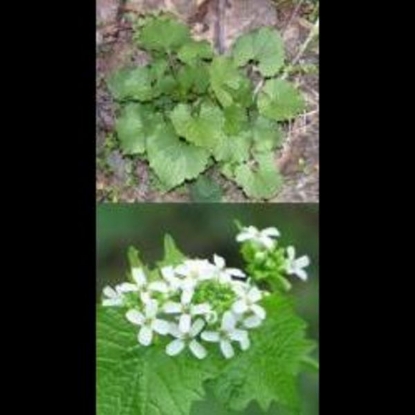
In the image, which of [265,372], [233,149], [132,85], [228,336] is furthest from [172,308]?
[132,85]

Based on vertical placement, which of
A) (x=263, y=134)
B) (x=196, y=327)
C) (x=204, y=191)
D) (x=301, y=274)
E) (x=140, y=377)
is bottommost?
(x=140, y=377)

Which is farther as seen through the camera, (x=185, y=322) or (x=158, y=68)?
(x=158, y=68)

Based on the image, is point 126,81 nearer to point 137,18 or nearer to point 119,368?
point 137,18

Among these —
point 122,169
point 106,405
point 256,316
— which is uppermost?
point 122,169

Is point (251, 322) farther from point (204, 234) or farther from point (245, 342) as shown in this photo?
point (204, 234)

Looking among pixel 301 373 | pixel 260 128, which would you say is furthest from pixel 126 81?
pixel 301 373

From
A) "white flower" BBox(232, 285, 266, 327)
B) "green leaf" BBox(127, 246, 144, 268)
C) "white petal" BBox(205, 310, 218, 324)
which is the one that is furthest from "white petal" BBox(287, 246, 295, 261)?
"green leaf" BBox(127, 246, 144, 268)
